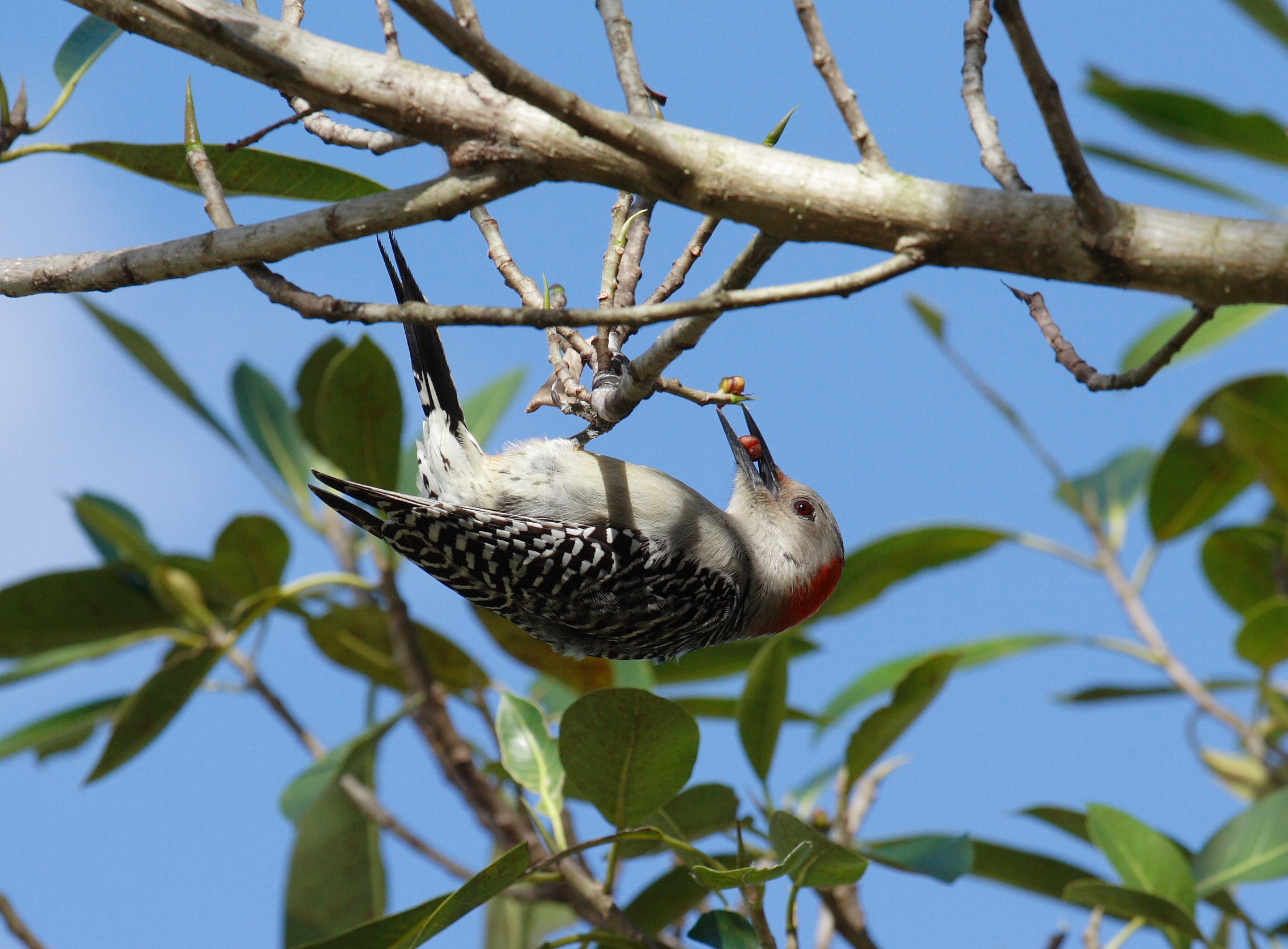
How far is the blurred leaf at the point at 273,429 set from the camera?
5410 millimetres

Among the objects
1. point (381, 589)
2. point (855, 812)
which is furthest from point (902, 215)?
point (381, 589)

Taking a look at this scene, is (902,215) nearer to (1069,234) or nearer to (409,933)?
(1069,234)

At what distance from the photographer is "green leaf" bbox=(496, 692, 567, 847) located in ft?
11.2

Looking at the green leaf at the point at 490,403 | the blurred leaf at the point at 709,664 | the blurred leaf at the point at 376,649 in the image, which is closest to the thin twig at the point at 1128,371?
the blurred leaf at the point at 709,664

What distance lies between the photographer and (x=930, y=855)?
342 cm

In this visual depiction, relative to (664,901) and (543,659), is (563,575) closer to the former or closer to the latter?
(543,659)

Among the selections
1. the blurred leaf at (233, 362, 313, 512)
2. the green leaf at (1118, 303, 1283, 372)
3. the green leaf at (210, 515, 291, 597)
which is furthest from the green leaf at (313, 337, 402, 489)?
the green leaf at (1118, 303, 1283, 372)

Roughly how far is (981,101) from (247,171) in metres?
2.10

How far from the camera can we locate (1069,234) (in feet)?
6.86

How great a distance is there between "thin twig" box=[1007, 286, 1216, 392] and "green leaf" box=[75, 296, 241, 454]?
400 cm

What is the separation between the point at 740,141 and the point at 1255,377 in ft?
10.5

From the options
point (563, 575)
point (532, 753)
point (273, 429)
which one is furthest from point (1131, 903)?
point (273, 429)

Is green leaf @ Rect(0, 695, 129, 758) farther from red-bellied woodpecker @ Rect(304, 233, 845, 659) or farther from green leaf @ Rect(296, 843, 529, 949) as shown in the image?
green leaf @ Rect(296, 843, 529, 949)

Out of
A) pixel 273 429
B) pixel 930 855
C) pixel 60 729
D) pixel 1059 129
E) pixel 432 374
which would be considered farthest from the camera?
pixel 273 429
